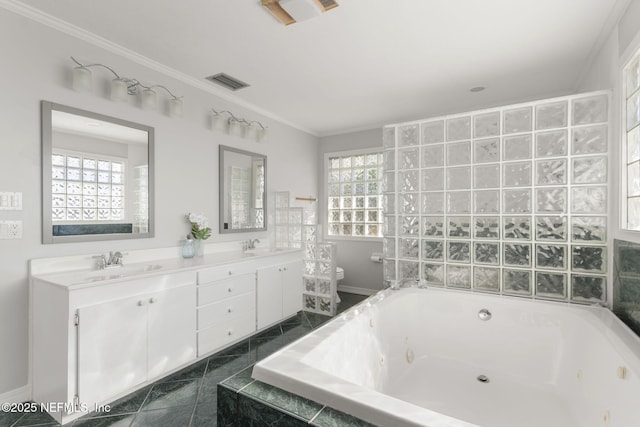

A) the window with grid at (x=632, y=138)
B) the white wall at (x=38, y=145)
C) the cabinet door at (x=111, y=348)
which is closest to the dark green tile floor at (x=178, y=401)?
the cabinet door at (x=111, y=348)

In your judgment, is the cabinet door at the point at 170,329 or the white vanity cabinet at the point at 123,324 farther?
the cabinet door at the point at 170,329

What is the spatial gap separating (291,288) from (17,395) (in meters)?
2.13

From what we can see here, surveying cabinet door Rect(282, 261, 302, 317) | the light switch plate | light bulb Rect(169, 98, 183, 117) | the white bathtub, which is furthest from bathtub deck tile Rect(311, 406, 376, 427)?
light bulb Rect(169, 98, 183, 117)

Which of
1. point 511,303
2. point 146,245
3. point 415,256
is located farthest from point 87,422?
point 511,303

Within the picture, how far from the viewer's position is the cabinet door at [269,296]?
2.96 metres

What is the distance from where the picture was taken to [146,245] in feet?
8.36

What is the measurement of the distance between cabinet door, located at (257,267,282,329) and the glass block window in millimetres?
1291

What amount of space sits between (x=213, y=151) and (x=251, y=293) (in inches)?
56.1

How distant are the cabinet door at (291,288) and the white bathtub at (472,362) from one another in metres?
1.25

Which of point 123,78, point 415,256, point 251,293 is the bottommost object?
point 251,293

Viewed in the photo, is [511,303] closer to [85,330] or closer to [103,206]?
[85,330]

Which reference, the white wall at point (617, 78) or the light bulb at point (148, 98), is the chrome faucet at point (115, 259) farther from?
the white wall at point (617, 78)

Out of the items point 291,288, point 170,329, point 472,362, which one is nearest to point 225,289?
point 170,329

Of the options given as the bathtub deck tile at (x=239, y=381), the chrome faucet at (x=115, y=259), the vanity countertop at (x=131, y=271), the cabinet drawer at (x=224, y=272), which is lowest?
the bathtub deck tile at (x=239, y=381)
